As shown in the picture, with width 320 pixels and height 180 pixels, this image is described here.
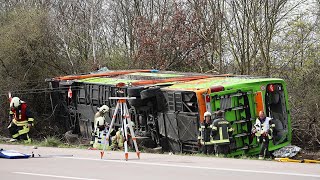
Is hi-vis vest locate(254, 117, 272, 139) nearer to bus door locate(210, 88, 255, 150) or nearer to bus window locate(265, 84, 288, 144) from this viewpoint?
bus door locate(210, 88, 255, 150)

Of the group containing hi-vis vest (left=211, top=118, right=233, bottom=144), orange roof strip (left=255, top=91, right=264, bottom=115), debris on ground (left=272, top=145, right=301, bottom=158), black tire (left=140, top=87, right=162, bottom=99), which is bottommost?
debris on ground (left=272, top=145, right=301, bottom=158)

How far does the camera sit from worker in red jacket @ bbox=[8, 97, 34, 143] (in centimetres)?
1825

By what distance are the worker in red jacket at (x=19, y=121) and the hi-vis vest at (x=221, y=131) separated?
7.30m

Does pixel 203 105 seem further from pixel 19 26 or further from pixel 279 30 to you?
pixel 19 26

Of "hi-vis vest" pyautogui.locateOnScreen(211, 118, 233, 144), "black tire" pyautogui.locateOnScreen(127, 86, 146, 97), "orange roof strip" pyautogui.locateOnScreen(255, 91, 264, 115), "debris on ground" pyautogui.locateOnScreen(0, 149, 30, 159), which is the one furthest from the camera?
"black tire" pyautogui.locateOnScreen(127, 86, 146, 97)

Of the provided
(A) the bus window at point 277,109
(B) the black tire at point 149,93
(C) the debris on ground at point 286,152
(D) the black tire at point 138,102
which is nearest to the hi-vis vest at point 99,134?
(D) the black tire at point 138,102

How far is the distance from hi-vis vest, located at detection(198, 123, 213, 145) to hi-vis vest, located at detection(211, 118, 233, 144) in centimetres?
11

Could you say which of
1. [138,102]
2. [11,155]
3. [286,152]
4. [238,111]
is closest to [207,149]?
[238,111]

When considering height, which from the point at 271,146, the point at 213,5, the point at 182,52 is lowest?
the point at 271,146

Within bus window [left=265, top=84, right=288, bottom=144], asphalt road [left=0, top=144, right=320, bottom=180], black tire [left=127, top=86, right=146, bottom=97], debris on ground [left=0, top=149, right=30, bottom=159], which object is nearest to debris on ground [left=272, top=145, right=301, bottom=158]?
bus window [left=265, top=84, right=288, bottom=144]

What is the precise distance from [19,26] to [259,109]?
12.6 m

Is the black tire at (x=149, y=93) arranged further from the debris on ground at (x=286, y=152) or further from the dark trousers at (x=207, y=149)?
the debris on ground at (x=286, y=152)

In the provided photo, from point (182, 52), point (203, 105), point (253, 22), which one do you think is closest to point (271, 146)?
point (203, 105)

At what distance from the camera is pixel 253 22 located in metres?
19.5
